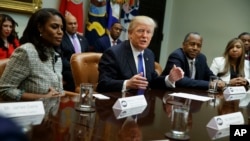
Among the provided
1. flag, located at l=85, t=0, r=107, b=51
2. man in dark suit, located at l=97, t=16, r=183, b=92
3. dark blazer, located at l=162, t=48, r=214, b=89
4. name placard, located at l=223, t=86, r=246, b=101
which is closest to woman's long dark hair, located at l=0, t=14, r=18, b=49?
flag, located at l=85, t=0, r=107, b=51

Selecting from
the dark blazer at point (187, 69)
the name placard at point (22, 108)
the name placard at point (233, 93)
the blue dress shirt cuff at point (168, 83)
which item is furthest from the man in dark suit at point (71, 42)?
the name placard at point (22, 108)

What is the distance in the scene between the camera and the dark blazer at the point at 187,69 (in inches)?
106

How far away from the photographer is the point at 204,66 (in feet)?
10.4

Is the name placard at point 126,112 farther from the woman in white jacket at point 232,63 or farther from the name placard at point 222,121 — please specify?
the woman in white jacket at point 232,63

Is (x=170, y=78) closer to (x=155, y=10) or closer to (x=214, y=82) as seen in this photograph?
(x=214, y=82)

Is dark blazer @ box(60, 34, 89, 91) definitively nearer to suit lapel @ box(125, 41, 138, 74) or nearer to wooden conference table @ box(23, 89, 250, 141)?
suit lapel @ box(125, 41, 138, 74)

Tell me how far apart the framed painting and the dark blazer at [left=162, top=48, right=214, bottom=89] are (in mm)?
2204

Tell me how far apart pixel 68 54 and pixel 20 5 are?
893mm

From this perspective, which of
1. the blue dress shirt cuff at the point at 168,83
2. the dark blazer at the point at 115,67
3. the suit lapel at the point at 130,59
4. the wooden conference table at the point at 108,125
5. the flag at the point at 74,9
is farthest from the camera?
the flag at the point at 74,9

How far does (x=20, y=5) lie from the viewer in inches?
160

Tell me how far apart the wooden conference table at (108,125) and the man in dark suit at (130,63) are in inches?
23.6

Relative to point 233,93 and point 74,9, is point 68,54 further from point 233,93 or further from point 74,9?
point 233,93

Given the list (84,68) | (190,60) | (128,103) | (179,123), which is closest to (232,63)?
(190,60)

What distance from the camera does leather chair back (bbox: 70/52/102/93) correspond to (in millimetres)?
2641
